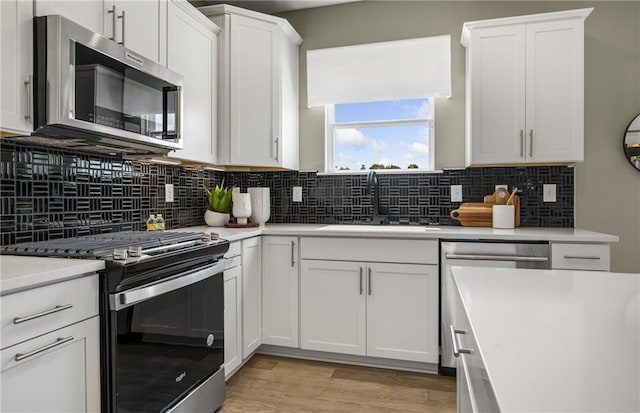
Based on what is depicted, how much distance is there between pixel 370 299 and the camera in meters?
2.56

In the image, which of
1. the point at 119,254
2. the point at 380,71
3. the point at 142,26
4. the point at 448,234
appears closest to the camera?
the point at 119,254

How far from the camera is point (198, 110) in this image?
261 cm

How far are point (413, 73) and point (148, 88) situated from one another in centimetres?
192

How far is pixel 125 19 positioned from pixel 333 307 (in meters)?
1.99

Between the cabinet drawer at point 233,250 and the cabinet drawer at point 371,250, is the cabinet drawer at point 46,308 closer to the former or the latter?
the cabinet drawer at point 233,250

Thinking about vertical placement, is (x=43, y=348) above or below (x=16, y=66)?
below

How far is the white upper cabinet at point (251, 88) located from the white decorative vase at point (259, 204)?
0.25 metres

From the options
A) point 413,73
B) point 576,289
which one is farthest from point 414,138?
point 576,289

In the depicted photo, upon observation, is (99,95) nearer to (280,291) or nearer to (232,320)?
(232,320)

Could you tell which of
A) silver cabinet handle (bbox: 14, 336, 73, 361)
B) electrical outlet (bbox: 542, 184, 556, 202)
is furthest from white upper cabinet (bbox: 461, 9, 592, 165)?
silver cabinet handle (bbox: 14, 336, 73, 361)

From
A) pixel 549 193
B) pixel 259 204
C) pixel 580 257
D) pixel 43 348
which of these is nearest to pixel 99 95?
pixel 43 348

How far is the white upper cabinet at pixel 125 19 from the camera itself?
5.37 feet

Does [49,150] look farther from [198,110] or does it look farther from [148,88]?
[198,110]

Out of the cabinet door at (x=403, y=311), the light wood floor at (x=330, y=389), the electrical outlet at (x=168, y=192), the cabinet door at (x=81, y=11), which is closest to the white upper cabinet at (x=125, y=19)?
the cabinet door at (x=81, y=11)
